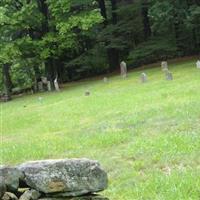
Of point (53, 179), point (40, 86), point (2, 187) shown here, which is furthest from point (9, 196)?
point (40, 86)

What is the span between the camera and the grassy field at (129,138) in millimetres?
9328

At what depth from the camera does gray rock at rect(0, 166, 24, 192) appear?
7.49 metres

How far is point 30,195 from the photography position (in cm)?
753

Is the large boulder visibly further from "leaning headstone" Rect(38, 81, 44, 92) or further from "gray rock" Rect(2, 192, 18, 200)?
"leaning headstone" Rect(38, 81, 44, 92)

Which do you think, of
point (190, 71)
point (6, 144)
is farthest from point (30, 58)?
point (6, 144)

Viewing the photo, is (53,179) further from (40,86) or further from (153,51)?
(40,86)

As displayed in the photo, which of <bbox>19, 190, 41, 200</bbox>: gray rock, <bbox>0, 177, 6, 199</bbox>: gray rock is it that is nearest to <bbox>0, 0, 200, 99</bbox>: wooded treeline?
<bbox>19, 190, 41, 200</bbox>: gray rock

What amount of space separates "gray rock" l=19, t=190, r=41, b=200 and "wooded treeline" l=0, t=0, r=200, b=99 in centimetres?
3163

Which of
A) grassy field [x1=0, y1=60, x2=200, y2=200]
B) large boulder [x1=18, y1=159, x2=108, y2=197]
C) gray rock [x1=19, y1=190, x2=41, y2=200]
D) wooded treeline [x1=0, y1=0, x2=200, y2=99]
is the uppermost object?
wooded treeline [x1=0, y1=0, x2=200, y2=99]

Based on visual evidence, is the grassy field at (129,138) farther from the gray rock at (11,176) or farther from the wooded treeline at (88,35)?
the wooded treeline at (88,35)

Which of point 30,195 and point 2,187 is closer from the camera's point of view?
point 2,187

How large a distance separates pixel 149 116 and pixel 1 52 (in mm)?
25779

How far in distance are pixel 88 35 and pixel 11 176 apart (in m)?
40.9

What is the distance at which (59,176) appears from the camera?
7523 millimetres
